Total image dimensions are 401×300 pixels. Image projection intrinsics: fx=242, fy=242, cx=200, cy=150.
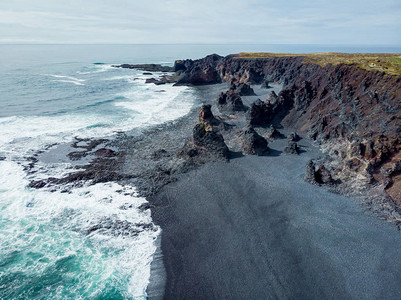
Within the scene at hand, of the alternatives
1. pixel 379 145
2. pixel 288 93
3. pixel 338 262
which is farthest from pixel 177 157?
pixel 288 93

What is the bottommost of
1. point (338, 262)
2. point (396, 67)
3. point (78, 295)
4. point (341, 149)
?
point (78, 295)

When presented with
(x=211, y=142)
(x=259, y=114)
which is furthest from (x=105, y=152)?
(x=259, y=114)

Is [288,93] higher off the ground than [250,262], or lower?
higher

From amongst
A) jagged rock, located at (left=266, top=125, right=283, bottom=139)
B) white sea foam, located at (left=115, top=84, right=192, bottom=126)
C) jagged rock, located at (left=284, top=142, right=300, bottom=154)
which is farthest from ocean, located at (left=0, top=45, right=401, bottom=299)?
jagged rock, located at (left=266, top=125, right=283, bottom=139)

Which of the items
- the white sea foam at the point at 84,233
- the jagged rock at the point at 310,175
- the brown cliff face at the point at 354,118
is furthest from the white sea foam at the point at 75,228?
the brown cliff face at the point at 354,118

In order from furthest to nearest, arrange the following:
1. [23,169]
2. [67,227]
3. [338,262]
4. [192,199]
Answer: [23,169], [192,199], [67,227], [338,262]

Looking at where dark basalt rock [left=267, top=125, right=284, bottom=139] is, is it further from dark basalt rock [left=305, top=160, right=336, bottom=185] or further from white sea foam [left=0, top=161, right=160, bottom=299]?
white sea foam [left=0, top=161, right=160, bottom=299]

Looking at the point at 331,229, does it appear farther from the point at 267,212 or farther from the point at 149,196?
the point at 149,196
